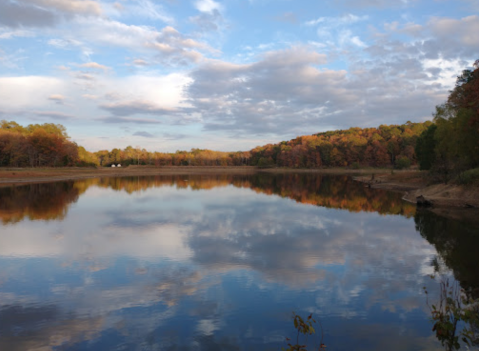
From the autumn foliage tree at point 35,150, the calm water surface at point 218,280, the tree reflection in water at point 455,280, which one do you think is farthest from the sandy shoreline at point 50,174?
the tree reflection in water at point 455,280

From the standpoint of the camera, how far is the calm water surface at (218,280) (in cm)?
872

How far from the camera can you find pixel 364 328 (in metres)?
9.09

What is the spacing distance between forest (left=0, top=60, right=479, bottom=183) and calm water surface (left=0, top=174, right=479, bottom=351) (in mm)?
16821

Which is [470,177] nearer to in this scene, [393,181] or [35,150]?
[393,181]

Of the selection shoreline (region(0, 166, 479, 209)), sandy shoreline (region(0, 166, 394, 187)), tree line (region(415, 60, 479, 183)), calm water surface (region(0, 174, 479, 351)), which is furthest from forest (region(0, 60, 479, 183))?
calm water surface (region(0, 174, 479, 351))

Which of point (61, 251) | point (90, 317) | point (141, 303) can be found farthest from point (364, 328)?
point (61, 251)

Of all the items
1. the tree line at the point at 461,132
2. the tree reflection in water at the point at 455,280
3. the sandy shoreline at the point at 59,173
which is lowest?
the tree reflection in water at the point at 455,280

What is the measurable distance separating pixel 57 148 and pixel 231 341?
98151mm

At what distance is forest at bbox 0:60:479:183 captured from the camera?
1435 inches

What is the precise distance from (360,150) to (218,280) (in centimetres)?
14110

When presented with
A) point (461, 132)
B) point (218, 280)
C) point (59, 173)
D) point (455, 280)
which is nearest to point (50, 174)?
point (59, 173)

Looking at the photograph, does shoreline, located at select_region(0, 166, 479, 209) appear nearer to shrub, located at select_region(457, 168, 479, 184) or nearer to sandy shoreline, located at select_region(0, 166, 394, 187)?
sandy shoreline, located at select_region(0, 166, 394, 187)

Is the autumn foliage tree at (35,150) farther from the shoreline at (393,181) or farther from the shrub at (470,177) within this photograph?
the shrub at (470,177)

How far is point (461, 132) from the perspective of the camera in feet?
116
